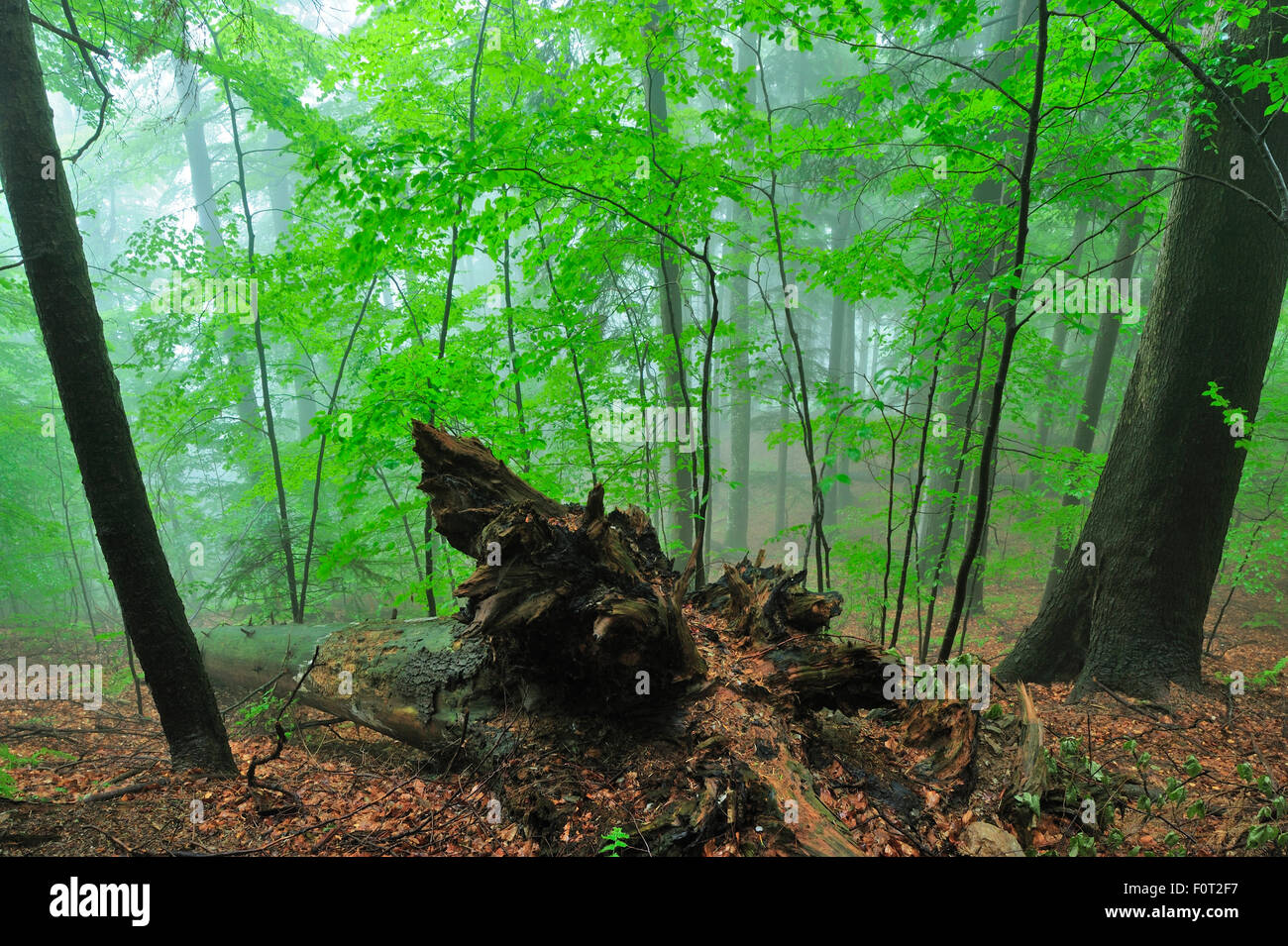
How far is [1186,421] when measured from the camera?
15.8 ft

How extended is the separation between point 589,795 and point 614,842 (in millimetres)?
389

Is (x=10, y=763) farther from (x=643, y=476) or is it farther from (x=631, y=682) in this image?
(x=643, y=476)

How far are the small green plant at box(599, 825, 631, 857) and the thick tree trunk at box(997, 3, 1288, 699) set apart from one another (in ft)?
15.8

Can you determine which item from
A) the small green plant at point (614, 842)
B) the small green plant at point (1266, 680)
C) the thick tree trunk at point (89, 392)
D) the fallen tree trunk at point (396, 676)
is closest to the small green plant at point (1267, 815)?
the small green plant at point (1266, 680)

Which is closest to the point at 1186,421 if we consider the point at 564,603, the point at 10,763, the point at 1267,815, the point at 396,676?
the point at 1267,815

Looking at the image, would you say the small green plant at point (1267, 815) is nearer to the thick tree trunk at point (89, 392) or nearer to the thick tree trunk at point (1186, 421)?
the thick tree trunk at point (1186, 421)

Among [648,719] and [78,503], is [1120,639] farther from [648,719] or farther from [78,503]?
[78,503]

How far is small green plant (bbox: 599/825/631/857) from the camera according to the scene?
2.48 metres

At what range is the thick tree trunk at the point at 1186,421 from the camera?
4629 mm

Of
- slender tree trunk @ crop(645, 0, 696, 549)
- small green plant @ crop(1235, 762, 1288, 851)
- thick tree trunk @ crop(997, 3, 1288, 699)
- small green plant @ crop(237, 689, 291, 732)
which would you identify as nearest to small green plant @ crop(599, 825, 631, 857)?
small green plant @ crop(1235, 762, 1288, 851)

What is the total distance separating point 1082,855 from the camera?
2.64 meters
